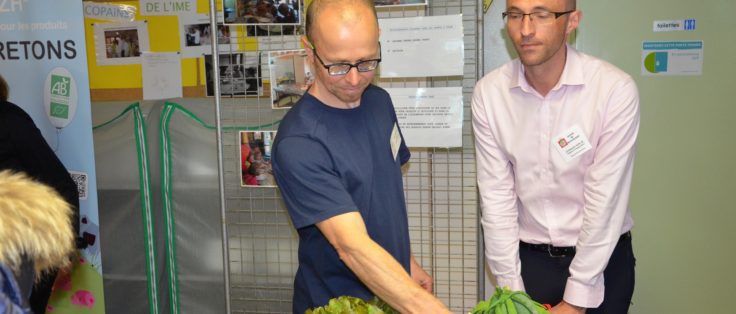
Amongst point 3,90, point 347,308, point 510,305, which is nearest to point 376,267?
point 347,308

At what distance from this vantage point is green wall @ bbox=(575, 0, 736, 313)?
8.84 ft

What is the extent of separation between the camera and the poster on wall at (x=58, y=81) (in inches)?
96.7

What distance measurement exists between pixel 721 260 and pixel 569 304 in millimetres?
1528

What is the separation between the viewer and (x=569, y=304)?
5.59 feet

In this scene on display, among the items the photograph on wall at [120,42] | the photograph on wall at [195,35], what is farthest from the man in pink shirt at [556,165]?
the photograph on wall at [120,42]

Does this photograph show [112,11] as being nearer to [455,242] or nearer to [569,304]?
[455,242]

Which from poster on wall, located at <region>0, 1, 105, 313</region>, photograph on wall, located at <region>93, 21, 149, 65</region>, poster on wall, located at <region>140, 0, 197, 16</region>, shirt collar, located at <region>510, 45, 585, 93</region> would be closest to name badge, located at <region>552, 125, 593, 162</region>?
shirt collar, located at <region>510, 45, 585, 93</region>

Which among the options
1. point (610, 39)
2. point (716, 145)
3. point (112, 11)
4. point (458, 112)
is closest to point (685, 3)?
point (610, 39)

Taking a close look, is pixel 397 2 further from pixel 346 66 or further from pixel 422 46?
pixel 346 66

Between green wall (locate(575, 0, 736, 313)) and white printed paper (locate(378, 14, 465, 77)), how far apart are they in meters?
0.65

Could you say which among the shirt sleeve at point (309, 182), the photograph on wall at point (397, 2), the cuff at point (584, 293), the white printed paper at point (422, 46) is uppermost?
the photograph on wall at point (397, 2)

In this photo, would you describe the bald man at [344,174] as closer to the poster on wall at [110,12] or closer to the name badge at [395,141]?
the name badge at [395,141]

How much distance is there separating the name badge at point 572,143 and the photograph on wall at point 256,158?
136 centimetres

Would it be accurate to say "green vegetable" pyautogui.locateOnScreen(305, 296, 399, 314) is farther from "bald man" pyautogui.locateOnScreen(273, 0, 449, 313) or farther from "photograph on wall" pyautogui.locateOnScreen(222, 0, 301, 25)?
"photograph on wall" pyautogui.locateOnScreen(222, 0, 301, 25)
